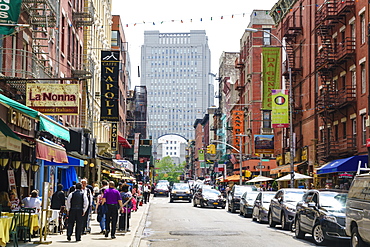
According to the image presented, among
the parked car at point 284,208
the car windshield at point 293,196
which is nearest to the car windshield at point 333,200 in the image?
the parked car at point 284,208

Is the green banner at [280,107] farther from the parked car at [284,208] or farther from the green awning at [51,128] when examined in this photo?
the green awning at [51,128]

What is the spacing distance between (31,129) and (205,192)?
25.8 m

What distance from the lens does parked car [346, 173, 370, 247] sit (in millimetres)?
13656

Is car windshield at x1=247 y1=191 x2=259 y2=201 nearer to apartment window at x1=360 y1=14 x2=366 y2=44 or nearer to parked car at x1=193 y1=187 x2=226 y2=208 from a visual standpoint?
parked car at x1=193 y1=187 x2=226 y2=208

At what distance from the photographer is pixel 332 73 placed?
3975 centimetres

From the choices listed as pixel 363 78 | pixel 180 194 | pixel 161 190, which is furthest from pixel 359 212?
pixel 161 190

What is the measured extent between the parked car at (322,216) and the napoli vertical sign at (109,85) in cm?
2349

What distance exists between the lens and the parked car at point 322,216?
56.1 ft

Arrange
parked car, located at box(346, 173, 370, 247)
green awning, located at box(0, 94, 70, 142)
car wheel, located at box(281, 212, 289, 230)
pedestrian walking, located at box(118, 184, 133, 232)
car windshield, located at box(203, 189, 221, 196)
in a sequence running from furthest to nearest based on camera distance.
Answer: car windshield, located at box(203, 189, 221, 196)
car wheel, located at box(281, 212, 289, 230)
pedestrian walking, located at box(118, 184, 133, 232)
green awning, located at box(0, 94, 70, 142)
parked car, located at box(346, 173, 370, 247)

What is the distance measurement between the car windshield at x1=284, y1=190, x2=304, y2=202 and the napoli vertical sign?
781 inches

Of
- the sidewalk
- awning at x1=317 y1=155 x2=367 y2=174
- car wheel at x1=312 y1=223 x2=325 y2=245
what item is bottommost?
the sidewalk

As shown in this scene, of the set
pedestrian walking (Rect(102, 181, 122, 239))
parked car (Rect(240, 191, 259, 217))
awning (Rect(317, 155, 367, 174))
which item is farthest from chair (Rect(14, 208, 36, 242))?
awning (Rect(317, 155, 367, 174))

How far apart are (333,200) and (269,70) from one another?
26.8 metres

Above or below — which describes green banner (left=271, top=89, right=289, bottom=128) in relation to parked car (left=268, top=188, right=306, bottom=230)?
above
